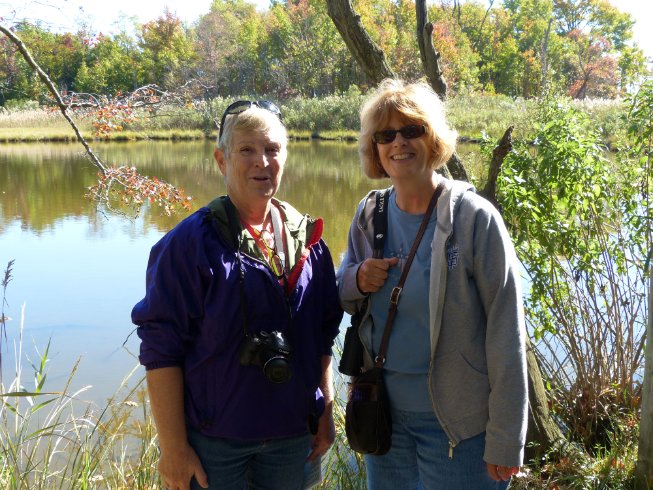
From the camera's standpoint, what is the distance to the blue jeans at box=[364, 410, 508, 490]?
5.88 feet

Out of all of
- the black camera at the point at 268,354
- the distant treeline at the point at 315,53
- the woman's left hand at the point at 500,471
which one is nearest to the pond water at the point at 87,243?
the black camera at the point at 268,354

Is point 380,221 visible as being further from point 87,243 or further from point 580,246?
point 87,243

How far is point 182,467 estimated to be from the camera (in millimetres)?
1719

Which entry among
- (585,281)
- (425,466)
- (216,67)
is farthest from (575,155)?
(216,67)

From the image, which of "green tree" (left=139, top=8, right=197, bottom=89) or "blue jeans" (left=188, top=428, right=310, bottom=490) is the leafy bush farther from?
"green tree" (left=139, top=8, right=197, bottom=89)

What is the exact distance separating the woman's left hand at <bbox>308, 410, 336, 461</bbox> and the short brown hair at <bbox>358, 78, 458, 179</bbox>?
2.59ft

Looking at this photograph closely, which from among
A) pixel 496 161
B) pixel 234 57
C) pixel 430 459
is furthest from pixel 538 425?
pixel 234 57

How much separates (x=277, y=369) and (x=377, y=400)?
1.02 feet

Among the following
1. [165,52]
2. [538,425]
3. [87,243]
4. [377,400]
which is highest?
[165,52]

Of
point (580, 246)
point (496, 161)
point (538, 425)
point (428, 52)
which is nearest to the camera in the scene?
point (496, 161)

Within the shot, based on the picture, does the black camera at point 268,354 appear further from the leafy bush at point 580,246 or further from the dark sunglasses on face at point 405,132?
the leafy bush at point 580,246

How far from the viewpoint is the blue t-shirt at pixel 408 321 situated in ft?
5.82

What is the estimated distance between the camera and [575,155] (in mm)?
3344

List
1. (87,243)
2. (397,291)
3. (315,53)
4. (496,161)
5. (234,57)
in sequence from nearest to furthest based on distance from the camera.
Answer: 1. (397,291)
2. (496,161)
3. (87,243)
4. (315,53)
5. (234,57)
